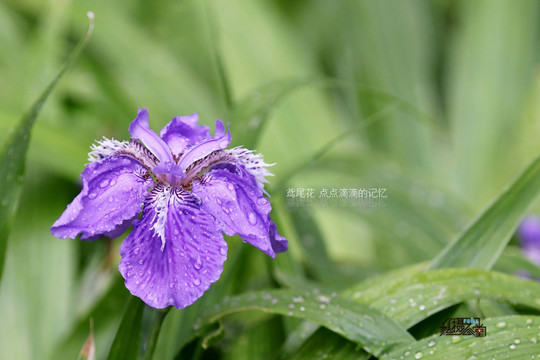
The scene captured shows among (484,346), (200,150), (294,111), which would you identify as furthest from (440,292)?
(294,111)

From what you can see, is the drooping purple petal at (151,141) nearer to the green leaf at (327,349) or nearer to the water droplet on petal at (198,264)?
the water droplet on petal at (198,264)

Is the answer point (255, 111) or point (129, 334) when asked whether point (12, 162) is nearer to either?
point (129, 334)

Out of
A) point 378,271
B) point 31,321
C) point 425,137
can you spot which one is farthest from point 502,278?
point 425,137

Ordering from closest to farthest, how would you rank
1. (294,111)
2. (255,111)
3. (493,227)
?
(493,227) < (255,111) < (294,111)

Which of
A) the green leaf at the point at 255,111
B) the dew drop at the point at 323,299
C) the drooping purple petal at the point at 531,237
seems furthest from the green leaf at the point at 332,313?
the drooping purple petal at the point at 531,237

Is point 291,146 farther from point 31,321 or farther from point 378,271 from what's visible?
point 31,321

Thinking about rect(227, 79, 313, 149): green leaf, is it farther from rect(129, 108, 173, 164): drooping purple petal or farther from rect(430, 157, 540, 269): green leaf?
rect(430, 157, 540, 269): green leaf
